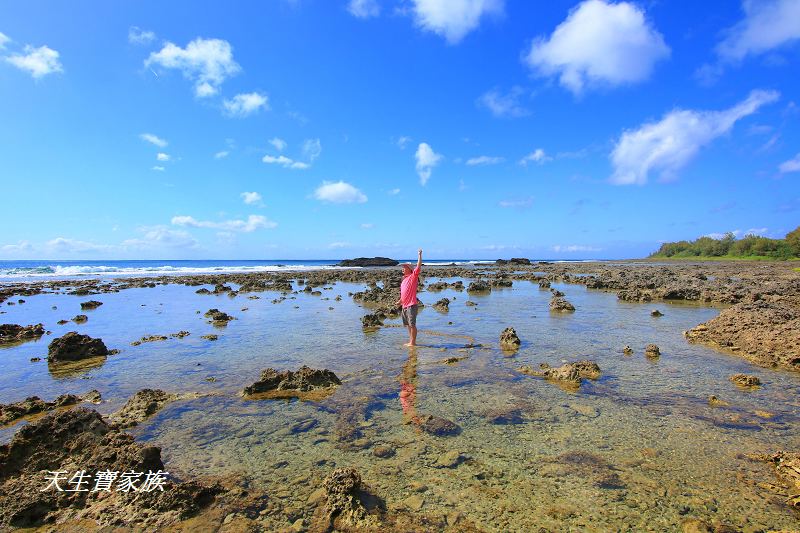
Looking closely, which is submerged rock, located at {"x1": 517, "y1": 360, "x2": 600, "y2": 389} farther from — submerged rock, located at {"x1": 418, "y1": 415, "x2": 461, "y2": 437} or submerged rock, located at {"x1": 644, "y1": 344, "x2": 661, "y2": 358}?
submerged rock, located at {"x1": 418, "y1": 415, "x2": 461, "y2": 437}

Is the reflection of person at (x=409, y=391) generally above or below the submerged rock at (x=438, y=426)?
below

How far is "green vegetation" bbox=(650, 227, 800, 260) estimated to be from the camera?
207 feet

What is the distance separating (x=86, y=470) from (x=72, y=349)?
7127mm

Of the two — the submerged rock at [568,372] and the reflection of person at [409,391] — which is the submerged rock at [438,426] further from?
the submerged rock at [568,372]

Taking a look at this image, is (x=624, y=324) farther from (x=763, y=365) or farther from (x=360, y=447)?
(x=360, y=447)

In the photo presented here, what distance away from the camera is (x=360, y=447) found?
505 centimetres

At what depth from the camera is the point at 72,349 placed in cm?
980

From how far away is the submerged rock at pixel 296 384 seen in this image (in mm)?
7105

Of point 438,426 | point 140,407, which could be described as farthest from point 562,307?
point 140,407

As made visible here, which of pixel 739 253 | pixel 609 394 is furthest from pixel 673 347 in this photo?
pixel 739 253

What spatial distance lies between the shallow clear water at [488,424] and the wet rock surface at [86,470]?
54 cm

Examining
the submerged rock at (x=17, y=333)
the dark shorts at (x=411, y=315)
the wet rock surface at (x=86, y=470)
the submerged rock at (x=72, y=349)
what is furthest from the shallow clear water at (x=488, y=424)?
the submerged rock at (x=17, y=333)

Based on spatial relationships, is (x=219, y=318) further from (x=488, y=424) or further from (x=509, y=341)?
(x=488, y=424)

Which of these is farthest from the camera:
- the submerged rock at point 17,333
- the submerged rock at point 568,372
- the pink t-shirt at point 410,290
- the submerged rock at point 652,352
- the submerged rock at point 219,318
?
the submerged rock at point 219,318
